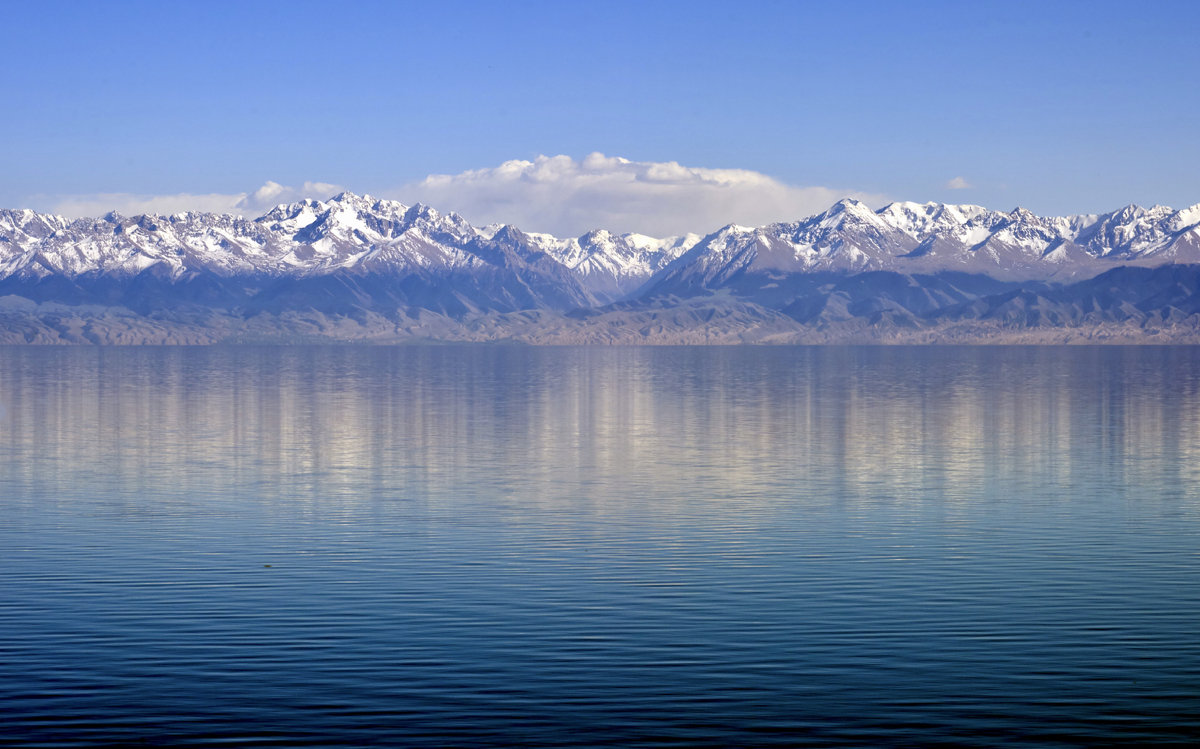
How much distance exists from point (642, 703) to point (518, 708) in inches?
108

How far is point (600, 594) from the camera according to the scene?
40344 mm

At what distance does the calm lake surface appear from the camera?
93.5 ft

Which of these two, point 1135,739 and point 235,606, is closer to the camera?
point 1135,739

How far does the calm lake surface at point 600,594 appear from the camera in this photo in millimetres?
28500

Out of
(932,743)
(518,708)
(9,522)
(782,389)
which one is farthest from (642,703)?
(782,389)

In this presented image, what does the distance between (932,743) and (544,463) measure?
53275 millimetres

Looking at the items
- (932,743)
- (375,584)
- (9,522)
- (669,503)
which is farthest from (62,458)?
(932,743)

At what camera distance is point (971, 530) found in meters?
52.8

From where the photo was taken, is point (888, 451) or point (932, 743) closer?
point (932, 743)

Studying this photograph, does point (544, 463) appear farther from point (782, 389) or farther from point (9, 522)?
point (782, 389)

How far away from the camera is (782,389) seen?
584 ft

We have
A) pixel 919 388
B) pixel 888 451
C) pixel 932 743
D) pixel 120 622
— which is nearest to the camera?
pixel 932 743

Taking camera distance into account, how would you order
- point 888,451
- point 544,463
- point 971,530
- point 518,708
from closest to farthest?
point 518,708
point 971,530
point 544,463
point 888,451

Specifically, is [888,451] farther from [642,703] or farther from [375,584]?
[642,703]
